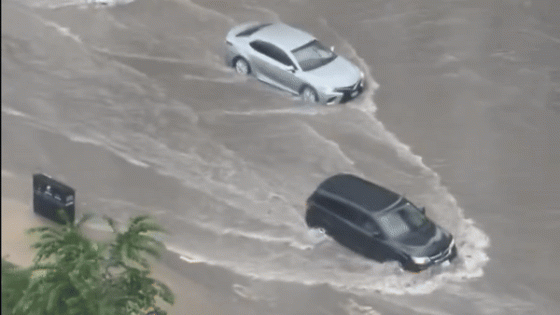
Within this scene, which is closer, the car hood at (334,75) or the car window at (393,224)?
the car window at (393,224)

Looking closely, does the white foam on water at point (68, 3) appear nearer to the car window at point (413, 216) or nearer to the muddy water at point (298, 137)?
the muddy water at point (298, 137)

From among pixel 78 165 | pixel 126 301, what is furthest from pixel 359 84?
pixel 126 301

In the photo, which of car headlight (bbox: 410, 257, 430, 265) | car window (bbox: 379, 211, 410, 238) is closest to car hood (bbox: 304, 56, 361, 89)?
car window (bbox: 379, 211, 410, 238)

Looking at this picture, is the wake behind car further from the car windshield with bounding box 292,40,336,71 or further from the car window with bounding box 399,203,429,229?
the car window with bounding box 399,203,429,229

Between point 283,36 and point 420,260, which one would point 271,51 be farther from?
point 420,260

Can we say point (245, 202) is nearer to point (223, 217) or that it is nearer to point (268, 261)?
point (223, 217)

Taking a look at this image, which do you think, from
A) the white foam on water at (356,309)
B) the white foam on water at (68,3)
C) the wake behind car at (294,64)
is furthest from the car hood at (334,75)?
the white foam on water at (68,3)
